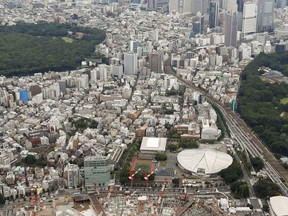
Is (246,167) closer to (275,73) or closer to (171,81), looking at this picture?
(171,81)

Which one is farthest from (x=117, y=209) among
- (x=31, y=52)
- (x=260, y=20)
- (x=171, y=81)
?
(x=260, y=20)

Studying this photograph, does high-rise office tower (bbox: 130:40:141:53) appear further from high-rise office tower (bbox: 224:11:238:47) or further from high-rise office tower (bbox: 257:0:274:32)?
high-rise office tower (bbox: 257:0:274:32)

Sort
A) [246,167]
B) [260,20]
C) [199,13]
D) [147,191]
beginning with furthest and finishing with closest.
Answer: [199,13] → [260,20] → [246,167] → [147,191]

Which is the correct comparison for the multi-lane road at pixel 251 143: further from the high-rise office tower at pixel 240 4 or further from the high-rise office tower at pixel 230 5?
the high-rise office tower at pixel 240 4

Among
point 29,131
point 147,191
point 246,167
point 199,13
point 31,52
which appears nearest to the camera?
point 147,191

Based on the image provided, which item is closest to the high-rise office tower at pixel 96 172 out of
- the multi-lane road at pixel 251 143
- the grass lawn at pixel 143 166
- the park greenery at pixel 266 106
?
the grass lawn at pixel 143 166

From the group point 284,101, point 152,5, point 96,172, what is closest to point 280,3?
point 152,5

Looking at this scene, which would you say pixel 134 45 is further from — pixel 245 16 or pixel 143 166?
pixel 143 166
